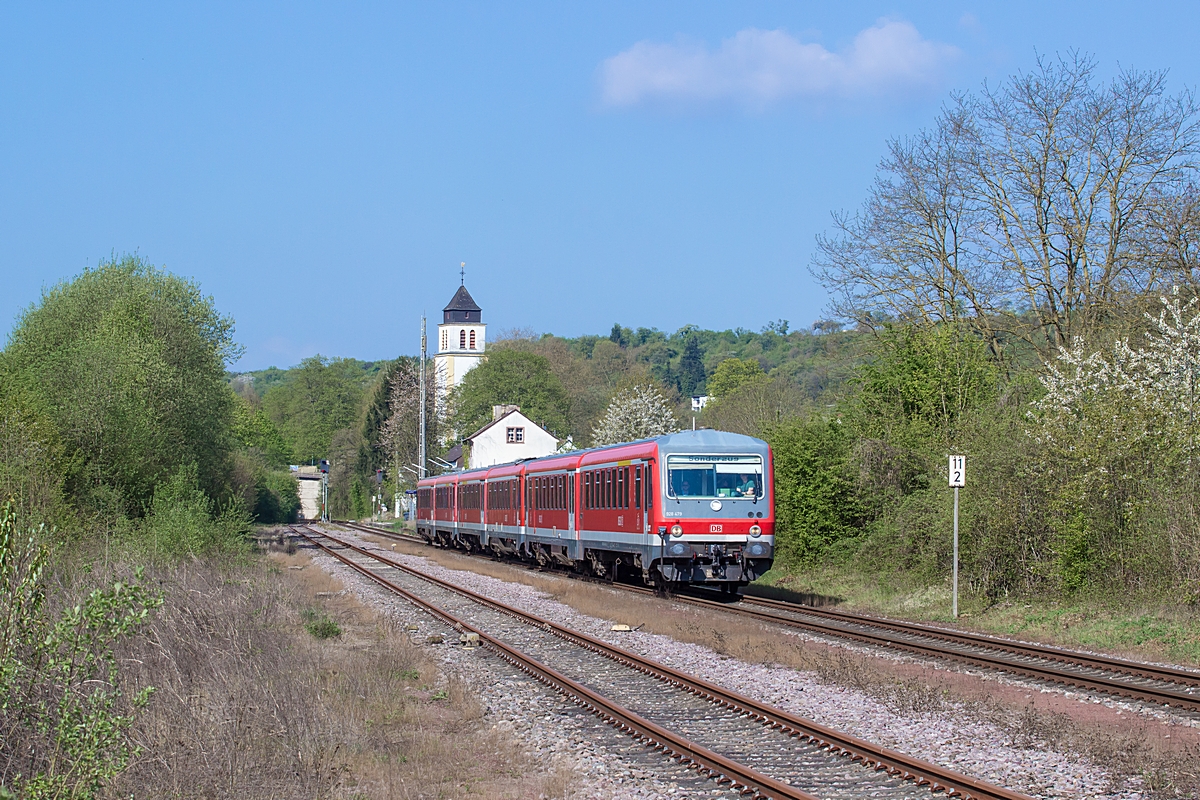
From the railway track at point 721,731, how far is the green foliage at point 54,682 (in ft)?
13.1

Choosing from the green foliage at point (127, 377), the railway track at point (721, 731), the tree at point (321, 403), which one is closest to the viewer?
the railway track at point (721, 731)

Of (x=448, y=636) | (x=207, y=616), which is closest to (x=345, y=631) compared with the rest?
(x=448, y=636)

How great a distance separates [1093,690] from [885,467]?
1274 cm

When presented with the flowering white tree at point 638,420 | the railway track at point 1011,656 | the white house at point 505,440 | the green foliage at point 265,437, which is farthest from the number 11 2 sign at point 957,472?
the green foliage at point 265,437

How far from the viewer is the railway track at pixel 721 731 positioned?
25.4 feet

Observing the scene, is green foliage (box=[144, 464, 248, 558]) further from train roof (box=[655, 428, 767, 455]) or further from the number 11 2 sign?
the number 11 2 sign

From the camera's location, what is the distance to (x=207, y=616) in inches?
509

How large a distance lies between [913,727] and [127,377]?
26336mm

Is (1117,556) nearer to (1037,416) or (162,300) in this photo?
(1037,416)

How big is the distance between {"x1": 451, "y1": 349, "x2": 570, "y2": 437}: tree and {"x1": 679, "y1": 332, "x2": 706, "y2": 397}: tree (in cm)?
8032

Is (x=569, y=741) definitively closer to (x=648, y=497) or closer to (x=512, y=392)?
(x=648, y=497)

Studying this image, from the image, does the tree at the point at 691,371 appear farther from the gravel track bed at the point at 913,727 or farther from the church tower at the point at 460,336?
the gravel track bed at the point at 913,727

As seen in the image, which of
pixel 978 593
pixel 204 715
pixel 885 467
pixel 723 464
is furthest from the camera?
pixel 885 467

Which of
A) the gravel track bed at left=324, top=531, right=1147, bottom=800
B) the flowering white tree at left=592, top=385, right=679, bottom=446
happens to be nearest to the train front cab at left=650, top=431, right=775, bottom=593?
the gravel track bed at left=324, top=531, right=1147, bottom=800
